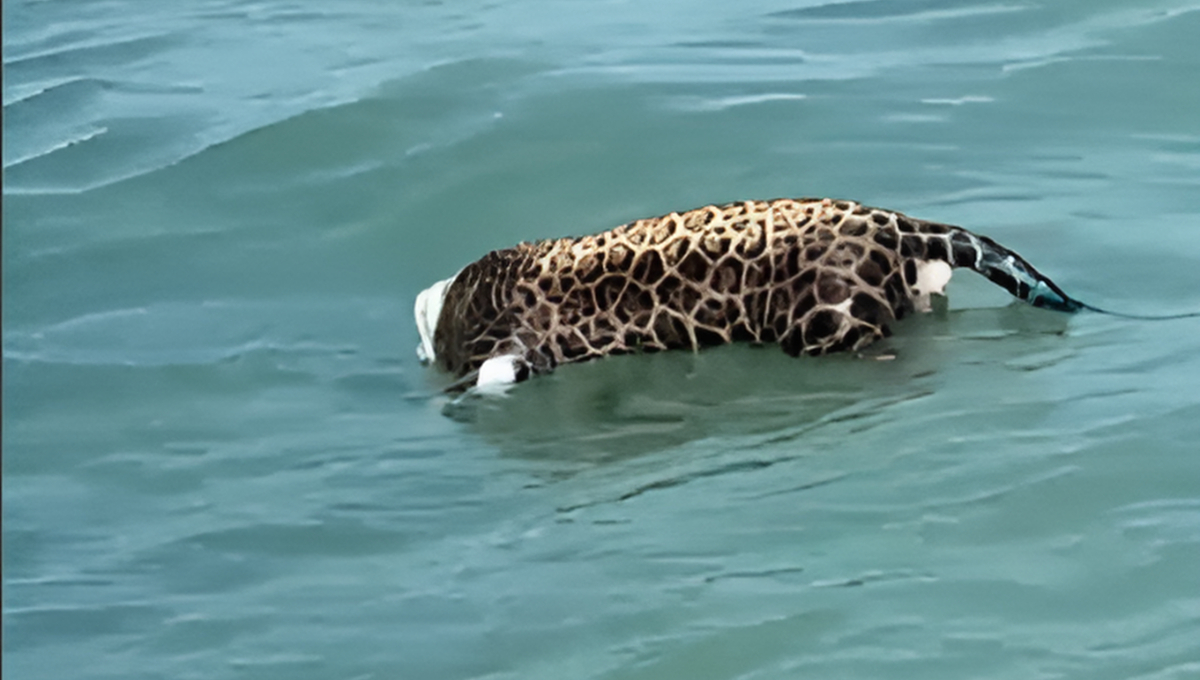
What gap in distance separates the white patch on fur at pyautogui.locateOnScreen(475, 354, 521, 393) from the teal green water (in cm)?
9

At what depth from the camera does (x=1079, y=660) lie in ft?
14.2

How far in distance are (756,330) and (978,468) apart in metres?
1.48

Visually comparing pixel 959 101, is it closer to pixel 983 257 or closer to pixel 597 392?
pixel 983 257

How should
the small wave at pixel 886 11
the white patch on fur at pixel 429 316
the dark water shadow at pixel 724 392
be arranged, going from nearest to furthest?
1. the dark water shadow at pixel 724 392
2. the white patch on fur at pixel 429 316
3. the small wave at pixel 886 11

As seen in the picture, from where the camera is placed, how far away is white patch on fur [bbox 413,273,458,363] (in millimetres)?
7484

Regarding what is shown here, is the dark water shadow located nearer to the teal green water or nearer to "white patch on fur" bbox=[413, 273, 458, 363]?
the teal green water

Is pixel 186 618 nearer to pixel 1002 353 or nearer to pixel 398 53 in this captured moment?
pixel 1002 353

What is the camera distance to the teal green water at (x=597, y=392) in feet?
16.1

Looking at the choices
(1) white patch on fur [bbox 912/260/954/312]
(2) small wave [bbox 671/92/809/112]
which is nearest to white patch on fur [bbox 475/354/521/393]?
(1) white patch on fur [bbox 912/260/954/312]

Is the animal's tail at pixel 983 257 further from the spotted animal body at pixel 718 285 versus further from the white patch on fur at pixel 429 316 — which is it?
the white patch on fur at pixel 429 316

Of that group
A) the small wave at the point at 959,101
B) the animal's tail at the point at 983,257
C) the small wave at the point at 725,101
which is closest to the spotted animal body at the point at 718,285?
the animal's tail at the point at 983,257

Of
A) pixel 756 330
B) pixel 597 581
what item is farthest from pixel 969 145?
pixel 597 581

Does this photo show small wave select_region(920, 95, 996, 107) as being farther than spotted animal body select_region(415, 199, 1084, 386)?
Yes

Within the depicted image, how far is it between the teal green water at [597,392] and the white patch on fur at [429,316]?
18cm
